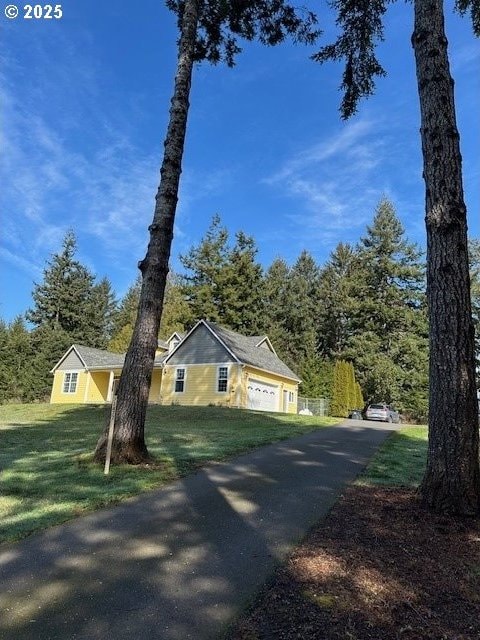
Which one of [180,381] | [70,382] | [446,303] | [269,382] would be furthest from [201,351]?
[446,303]

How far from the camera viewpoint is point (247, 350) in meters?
30.3

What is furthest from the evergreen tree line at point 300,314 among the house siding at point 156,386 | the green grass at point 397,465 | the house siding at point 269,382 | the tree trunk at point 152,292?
the tree trunk at point 152,292

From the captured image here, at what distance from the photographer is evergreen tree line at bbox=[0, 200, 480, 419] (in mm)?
39219

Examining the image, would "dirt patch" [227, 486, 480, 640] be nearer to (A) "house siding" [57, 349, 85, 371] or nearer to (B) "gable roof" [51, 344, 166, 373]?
(B) "gable roof" [51, 344, 166, 373]

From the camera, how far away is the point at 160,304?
7.97m

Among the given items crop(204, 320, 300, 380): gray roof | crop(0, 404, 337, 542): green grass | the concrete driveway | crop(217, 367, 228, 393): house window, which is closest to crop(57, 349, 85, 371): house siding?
crop(204, 320, 300, 380): gray roof

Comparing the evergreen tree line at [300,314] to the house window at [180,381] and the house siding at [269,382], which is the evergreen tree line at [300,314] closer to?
the house siding at [269,382]

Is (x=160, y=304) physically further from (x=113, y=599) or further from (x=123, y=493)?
(x=113, y=599)

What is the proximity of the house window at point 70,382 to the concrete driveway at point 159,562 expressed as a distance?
104 ft

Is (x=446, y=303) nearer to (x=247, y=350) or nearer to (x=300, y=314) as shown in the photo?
(x=247, y=350)

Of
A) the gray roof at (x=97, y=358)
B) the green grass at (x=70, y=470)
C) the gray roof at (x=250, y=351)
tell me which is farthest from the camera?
the gray roof at (x=97, y=358)

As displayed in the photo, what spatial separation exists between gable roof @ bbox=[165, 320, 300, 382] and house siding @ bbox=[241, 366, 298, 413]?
14.2 inches

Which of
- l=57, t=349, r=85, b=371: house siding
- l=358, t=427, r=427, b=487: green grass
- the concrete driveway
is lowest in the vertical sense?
the concrete driveway

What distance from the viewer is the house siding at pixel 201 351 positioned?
27875 mm
